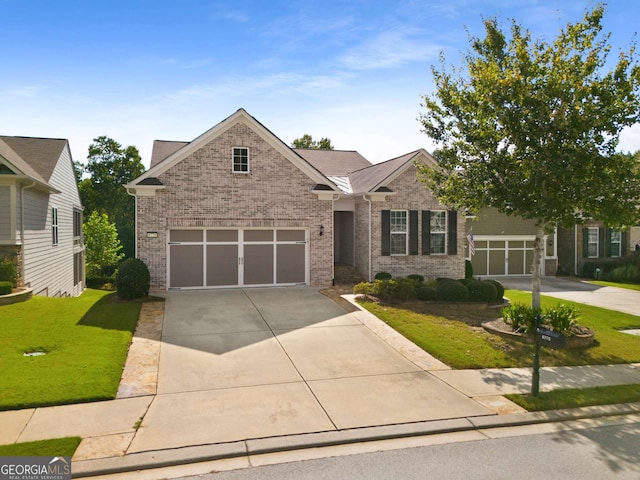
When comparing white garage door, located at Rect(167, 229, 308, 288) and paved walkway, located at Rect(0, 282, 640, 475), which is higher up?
white garage door, located at Rect(167, 229, 308, 288)

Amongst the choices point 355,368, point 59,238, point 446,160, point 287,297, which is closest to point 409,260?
point 287,297

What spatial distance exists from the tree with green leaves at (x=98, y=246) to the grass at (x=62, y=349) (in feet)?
67.4

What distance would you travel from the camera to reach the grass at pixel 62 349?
8023 mm

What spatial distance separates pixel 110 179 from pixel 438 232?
3405cm

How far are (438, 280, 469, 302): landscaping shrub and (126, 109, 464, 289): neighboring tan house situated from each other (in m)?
4.11

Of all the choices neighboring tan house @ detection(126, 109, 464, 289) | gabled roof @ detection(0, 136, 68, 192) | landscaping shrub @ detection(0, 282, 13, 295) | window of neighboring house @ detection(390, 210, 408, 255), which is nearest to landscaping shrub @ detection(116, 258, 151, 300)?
neighboring tan house @ detection(126, 109, 464, 289)

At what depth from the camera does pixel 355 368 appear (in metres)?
9.97

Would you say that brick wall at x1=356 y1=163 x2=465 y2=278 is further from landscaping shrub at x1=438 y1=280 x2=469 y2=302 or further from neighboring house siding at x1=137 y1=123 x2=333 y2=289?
landscaping shrub at x1=438 y1=280 x2=469 y2=302

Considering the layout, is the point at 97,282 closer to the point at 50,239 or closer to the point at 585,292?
the point at 50,239

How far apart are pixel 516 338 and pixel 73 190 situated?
73.4 feet

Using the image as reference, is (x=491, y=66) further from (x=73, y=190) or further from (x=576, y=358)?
(x=73, y=190)

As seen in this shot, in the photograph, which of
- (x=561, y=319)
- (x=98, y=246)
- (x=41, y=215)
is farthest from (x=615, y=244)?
(x=98, y=246)

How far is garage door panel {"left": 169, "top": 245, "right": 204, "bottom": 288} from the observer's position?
17.9 m

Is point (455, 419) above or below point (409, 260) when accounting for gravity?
A: below
